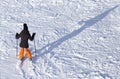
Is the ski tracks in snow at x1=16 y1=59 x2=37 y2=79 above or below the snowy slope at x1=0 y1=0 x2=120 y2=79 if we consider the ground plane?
below

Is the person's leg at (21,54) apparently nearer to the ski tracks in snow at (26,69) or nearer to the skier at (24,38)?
the skier at (24,38)

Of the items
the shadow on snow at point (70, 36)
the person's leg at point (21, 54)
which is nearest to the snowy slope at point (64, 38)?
the shadow on snow at point (70, 36)

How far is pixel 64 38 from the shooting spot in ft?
49.8

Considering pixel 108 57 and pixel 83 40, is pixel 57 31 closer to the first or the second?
pixel 83 40

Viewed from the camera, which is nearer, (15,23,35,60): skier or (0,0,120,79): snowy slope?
(15,23,35,60): skier

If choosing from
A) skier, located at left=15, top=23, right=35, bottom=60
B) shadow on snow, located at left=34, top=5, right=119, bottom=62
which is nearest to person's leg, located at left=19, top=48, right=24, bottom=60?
skier, located at left=15, top=23, right=35, bottom=60

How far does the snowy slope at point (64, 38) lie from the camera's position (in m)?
12.7

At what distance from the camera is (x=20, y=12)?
17.4 meters

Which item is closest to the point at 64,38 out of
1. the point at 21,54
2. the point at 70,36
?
the point at 70,36

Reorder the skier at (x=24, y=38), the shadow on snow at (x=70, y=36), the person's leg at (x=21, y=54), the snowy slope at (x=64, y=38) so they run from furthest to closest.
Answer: the shadow on snow at (x=70, y=36) < the snowy slope at (x=64, y=38) < the person's leg at (x=21, y=54) < the skier at (x=24, y=38)

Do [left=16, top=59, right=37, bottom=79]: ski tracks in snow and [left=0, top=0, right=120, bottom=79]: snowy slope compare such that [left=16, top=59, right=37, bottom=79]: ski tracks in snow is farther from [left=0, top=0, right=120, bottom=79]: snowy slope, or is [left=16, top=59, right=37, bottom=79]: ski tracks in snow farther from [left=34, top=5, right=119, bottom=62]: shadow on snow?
[left=34, top=5, right=119, bottom=62]: shadow on snow

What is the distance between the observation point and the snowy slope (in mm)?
12672

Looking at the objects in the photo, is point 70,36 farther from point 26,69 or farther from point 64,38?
point 26,69

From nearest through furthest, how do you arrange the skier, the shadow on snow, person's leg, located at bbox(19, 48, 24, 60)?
the skier
person's leg, located at bbox(19, 48, 24, 60)
the shadow on snow
